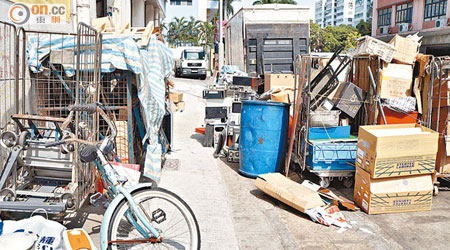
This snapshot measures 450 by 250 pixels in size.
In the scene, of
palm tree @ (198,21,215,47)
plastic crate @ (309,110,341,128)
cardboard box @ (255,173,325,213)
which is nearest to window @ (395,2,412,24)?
palm tree @ (198,21,215,47)

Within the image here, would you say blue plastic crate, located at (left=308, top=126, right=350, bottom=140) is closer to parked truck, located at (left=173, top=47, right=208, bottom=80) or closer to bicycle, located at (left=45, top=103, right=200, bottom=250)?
bicycle, located at (left=45, top=103, right=200, bottom=250)

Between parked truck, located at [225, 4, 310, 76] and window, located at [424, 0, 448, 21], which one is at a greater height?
window, located at [424, 0, 448, 21]

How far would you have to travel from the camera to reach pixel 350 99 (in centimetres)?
687

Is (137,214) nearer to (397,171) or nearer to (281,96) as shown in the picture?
(397,171)

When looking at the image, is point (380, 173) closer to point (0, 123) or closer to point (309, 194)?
point (309, 194)

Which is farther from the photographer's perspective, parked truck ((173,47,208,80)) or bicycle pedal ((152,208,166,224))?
parked truck ((173,47,208,80))

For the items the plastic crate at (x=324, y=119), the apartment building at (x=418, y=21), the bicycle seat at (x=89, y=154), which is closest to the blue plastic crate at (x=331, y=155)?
the plastic crate at (x=324, y=119)

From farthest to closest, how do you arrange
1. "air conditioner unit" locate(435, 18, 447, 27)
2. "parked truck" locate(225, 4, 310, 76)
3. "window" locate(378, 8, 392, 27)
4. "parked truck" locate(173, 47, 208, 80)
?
"window" locate(378, 8, 392, 27), "parked truck" locate(173, 47, 208, 80), "air conditioner unit" locate(435, 18, 447, 27), "parked truck" locate(225, 4, 310, 76)

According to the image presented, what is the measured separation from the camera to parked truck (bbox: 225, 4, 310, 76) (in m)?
13.2

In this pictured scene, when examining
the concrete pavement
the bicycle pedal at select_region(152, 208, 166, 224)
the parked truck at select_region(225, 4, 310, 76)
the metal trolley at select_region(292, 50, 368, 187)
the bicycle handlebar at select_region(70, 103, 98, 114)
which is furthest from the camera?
the parked truck at select_region(225, 4, 310, 76)

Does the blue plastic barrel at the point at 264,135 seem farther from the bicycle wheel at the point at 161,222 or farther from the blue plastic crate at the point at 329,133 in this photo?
the bicycle wheel at the point at 161,222

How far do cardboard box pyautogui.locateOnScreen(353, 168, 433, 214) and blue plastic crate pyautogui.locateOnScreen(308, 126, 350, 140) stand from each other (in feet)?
4.11

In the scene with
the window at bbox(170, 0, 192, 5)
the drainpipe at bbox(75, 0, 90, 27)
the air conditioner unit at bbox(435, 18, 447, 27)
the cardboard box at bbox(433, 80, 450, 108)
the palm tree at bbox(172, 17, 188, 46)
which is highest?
the window at bbox(170, 0, 192, 5)

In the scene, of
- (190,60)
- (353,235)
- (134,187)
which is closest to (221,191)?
(353,235)
